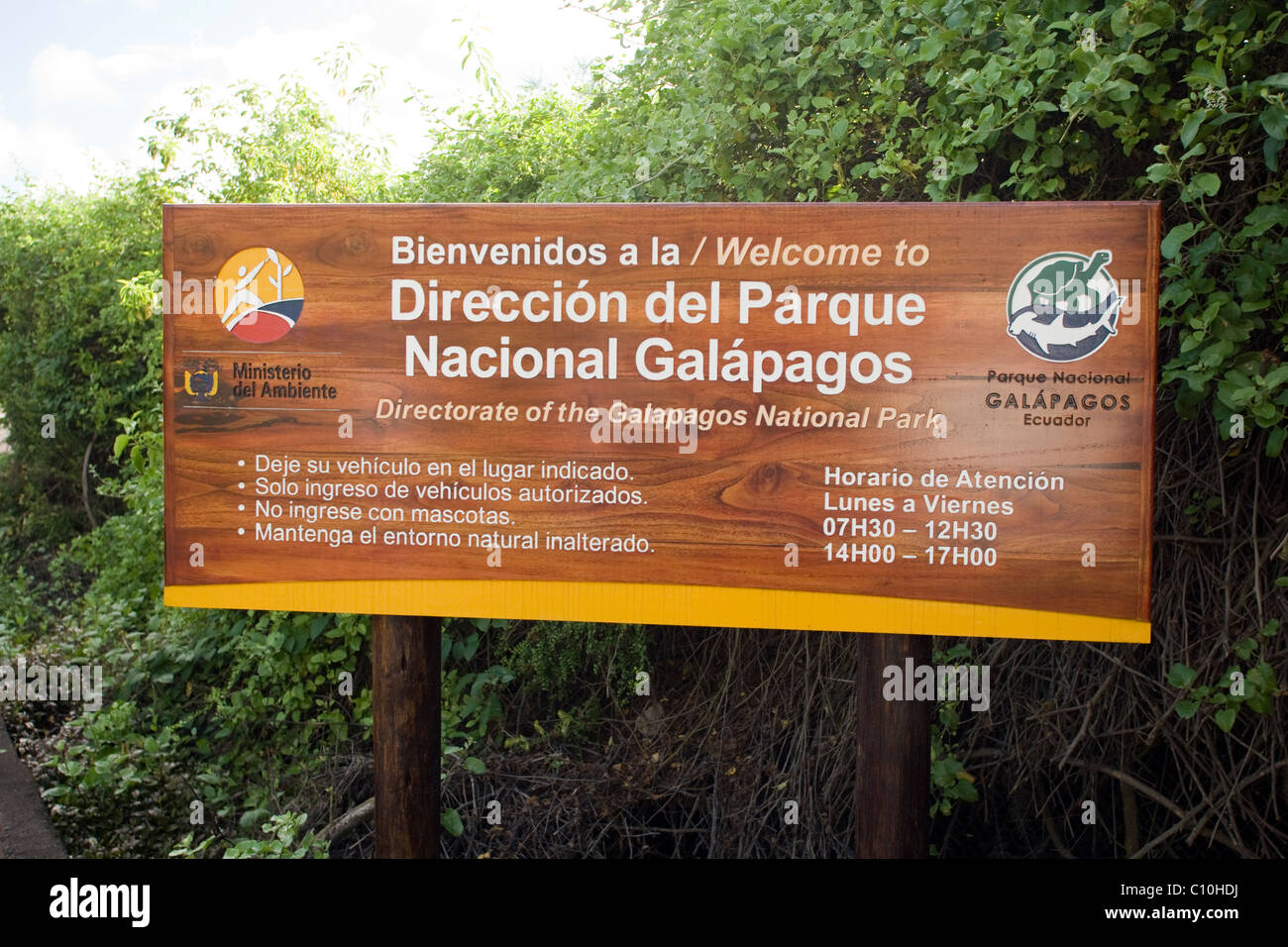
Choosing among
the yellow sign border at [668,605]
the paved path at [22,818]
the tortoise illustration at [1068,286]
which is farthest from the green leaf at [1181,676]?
the paved path at [22,818]

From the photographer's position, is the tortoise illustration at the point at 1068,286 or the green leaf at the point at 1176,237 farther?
the green leaf at the point at 1176,237

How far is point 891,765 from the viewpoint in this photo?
10.4 ft

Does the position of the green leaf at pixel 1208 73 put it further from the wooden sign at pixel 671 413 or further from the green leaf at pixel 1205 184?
the wooden sign at pixel 671 413

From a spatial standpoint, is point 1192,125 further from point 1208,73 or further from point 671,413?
point 671,413

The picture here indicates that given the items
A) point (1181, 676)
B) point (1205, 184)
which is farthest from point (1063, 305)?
point (1181, 676)

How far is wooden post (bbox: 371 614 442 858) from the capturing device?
130 inches

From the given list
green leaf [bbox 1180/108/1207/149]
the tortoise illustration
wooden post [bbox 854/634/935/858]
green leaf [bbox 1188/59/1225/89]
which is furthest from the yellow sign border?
green leaf [bbox 1188/59/1225/89]

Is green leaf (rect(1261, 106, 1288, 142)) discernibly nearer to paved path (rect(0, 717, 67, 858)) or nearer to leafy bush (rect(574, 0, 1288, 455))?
leafy bush (rect(574, 0, 1288, 455))

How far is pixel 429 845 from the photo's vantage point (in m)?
3.41

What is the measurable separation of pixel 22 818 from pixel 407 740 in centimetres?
264

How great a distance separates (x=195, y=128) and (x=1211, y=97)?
7072 millimetres

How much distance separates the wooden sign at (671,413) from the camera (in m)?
2.88

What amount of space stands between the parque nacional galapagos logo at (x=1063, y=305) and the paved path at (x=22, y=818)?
14.8 ft

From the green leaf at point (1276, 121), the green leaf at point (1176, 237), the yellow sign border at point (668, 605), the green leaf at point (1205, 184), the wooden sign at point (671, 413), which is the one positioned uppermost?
the green leaf at point (1276, 121)
